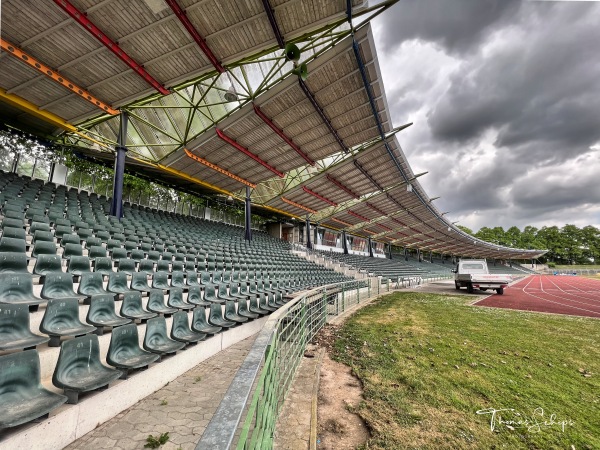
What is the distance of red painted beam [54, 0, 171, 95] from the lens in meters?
6.82

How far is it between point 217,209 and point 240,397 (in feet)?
79.7

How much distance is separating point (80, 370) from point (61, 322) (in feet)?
2.93

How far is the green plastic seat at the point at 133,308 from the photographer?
13.3 ft

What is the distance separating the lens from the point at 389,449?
2.72 meters

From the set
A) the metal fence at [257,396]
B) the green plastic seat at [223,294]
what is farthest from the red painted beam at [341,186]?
the metal fence at [257,396]

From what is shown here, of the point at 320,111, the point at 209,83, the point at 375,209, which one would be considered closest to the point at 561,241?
the point at 375,209

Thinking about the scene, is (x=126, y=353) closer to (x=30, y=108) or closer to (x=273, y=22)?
(x=273, y=22)

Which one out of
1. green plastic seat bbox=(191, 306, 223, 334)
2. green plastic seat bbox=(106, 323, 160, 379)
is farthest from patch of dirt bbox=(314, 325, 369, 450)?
green plastic seat bbox=(106, 323, 160, 379)

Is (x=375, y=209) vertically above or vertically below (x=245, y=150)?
below

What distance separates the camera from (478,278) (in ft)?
56.9

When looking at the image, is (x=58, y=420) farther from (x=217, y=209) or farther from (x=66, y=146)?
(x=217, y=209)

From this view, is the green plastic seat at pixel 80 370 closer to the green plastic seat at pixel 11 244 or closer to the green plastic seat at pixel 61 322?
the green plastic seat at pixel 61 322

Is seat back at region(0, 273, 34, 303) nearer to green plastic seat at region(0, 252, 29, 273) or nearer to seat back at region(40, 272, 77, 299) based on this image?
seat back at region(40, 272, 77, 299)

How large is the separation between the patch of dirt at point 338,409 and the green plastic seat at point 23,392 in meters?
2.49
